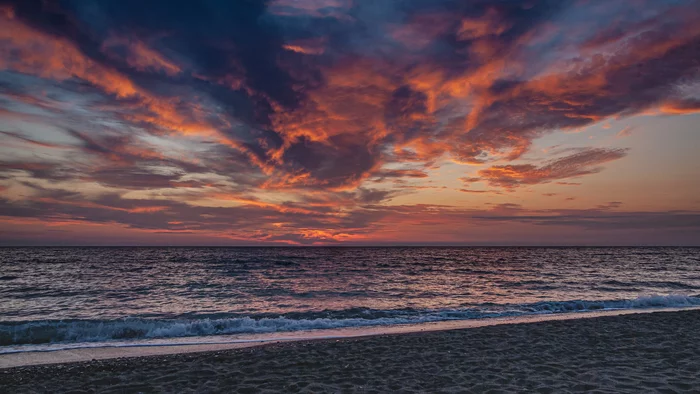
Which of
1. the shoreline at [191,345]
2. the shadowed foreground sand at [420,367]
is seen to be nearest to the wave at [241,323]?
the shoreline at [191,345]

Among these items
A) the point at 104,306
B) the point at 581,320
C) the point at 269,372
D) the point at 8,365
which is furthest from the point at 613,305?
the point at 104,306

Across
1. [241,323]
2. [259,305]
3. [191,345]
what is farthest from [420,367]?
[259,305]

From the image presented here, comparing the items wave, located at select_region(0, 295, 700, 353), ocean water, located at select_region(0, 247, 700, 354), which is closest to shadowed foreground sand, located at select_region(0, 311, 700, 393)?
wave, located at select_region(0, 295, 700, 353)

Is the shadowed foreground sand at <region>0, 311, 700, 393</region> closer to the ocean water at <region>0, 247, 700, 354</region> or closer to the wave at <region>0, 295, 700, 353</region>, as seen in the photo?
the wave at <region>0, 295, 700, 353</region>

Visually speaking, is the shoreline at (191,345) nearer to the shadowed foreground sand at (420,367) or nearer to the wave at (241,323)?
the wave at (241,323)

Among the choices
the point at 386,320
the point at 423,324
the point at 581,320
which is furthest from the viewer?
the point at 386,320

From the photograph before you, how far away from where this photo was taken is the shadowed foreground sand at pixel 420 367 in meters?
8.12

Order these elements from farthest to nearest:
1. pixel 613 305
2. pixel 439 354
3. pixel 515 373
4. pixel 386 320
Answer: pixel 613 305 → pixel 386 320 → pixel 439 354 → pixel 515 373

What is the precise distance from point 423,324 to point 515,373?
29.1 feet

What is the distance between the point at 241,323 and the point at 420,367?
10.7 meters

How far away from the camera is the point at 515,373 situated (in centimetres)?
879

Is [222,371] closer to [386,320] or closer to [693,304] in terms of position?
[386,320]

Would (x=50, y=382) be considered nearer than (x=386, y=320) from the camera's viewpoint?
Yes

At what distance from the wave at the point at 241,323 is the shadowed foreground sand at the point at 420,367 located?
203 inches
